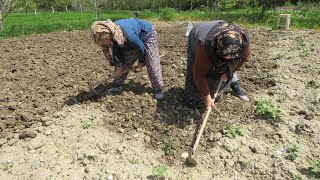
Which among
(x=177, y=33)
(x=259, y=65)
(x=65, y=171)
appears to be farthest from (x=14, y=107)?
(x=177, y=33)

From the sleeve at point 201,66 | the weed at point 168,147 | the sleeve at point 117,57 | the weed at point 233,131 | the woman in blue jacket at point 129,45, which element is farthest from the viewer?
the sleeve at point 117,57

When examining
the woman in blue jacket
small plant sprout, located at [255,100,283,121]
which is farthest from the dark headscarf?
the woman in blue jacket

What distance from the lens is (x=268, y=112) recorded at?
11.8 feet

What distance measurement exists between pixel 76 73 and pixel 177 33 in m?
3.85

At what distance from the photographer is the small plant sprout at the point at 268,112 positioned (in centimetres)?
357

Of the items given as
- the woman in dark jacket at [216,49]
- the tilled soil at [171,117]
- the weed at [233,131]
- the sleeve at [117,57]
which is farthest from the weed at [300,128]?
the sleeve at [117,57]

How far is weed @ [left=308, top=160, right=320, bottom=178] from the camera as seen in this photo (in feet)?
9.09

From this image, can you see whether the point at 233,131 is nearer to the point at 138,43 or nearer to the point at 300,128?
the point at 300,128

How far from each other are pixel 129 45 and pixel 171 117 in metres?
1.03

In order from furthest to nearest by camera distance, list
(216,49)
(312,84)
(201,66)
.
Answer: (312,84), (201,66), (216,49)

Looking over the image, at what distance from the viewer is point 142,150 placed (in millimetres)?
3299

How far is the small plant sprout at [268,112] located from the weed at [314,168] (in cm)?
75

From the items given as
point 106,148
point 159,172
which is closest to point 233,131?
point 159,172

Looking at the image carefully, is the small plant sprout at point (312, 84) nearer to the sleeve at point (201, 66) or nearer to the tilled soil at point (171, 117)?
the tilled soil at point (171, 117)
